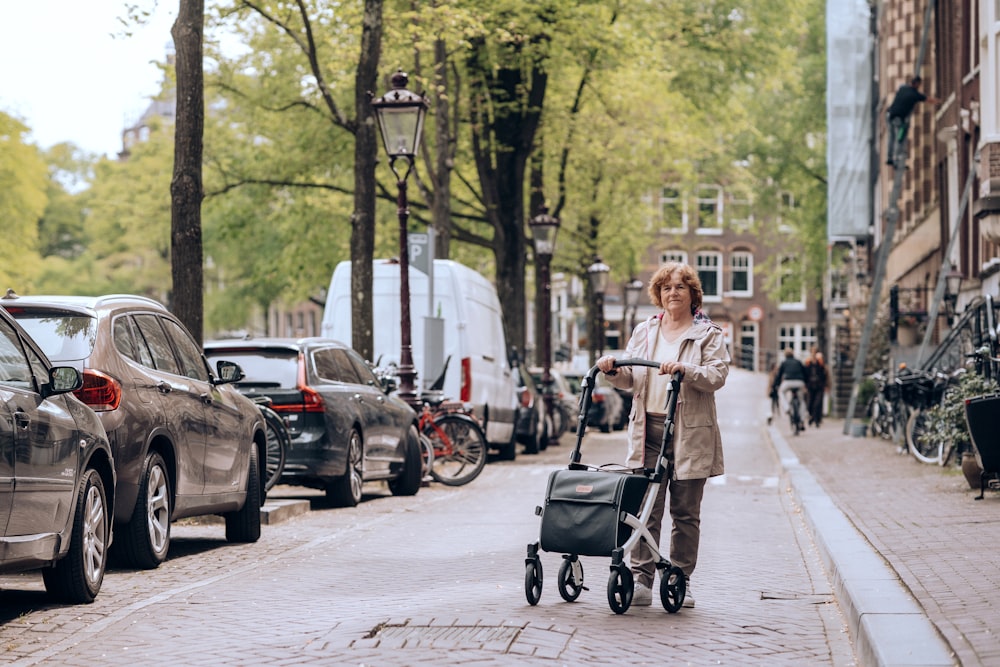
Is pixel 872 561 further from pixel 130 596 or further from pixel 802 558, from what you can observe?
pixel 130 596

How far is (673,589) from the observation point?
8227 mm

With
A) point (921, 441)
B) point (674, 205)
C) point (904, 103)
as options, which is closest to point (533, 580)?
point (921, 441)

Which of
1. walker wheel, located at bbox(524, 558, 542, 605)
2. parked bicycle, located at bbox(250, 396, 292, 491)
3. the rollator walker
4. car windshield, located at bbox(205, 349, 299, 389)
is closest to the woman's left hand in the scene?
the rollator walker

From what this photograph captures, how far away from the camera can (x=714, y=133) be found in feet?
159

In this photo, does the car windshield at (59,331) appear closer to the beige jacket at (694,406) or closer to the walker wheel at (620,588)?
the beige jacket at (694,406)

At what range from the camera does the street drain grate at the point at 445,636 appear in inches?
283

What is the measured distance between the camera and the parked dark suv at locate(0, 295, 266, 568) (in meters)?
9.70

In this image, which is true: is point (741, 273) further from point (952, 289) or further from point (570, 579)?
point (570, 579)

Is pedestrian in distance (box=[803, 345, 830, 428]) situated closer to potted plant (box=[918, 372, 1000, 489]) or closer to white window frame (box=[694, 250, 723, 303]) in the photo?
potted plant (box=[918, 372, 1000, 489])

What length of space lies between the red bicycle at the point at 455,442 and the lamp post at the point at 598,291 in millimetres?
21069

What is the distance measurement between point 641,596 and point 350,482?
752cm

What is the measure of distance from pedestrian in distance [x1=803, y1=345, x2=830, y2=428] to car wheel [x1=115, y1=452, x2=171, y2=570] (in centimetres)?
2840

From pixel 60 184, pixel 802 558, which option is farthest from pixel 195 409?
pixel 60 184

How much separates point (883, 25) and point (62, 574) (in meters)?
39.9
